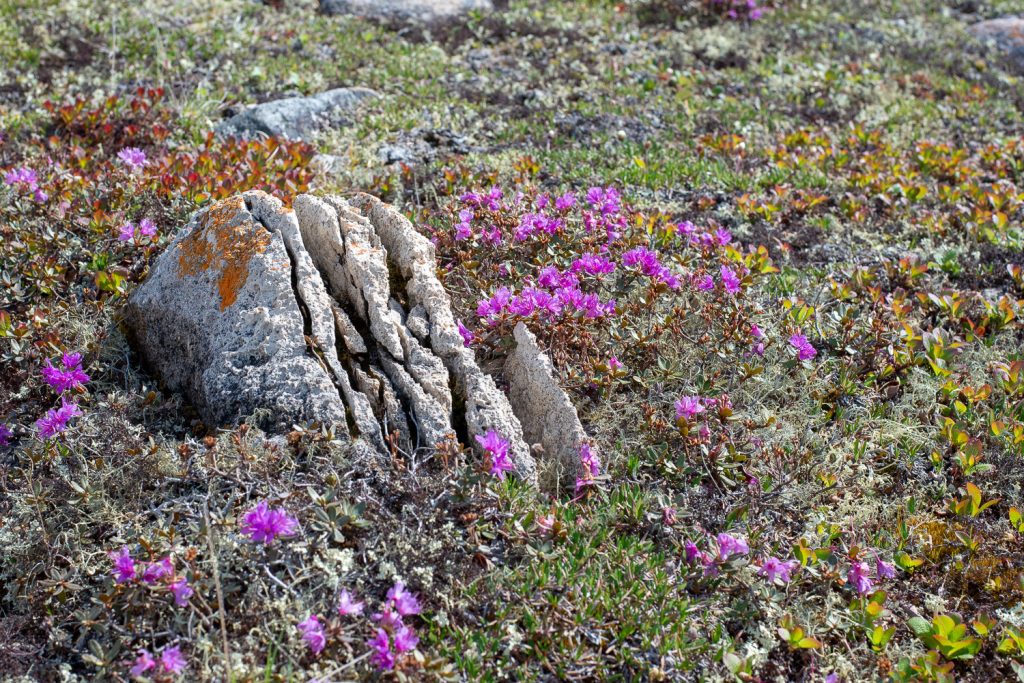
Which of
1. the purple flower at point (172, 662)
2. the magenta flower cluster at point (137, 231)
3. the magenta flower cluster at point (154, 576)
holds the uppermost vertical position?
the magenta flower cluster at point (137, 231)

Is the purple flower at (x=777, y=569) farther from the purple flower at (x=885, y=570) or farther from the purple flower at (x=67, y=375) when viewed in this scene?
the purple flower at (x=67, y=375)

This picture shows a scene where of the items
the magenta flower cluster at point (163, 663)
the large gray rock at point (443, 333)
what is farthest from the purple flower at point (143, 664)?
the large gray rock at point (443, 333)

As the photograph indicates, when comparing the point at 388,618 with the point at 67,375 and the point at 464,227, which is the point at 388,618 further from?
the point at 464,227

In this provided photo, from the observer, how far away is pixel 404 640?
3.32 m

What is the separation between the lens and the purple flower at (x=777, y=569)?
3803 millimetres

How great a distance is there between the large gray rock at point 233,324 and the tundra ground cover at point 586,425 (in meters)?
0.20

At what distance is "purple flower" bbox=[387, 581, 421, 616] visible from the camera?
11.4 feet

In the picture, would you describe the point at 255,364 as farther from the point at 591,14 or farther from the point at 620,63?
the point at 591,14

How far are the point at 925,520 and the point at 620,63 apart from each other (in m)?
7.74

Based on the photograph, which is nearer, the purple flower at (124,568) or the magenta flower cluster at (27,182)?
the purple flower at (124,568)

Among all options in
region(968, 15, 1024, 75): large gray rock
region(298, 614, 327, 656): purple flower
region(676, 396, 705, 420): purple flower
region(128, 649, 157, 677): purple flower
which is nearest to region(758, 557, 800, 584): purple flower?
region(676, 396, 705, 420): purple flower

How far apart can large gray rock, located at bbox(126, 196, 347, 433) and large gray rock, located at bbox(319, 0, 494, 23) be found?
25.0 feet

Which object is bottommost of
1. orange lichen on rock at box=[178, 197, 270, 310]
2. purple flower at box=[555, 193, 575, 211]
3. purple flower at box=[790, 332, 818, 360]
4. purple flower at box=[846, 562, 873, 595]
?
purple flower at box=[846, 562, 873, 595]

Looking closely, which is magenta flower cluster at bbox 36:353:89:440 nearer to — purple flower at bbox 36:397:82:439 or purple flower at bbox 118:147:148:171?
purple flower at bbox 36:397:82:439
